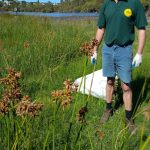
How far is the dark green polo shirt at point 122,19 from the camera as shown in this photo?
5219 mm

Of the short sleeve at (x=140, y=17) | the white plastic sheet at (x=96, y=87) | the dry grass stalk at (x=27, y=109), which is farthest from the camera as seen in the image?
the white plastic sheet at (x=96, y=87)

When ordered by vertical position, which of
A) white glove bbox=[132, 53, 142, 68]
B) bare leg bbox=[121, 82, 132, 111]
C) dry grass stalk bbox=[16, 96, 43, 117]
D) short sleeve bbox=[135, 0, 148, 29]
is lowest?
bare leg bbox=[121, 82, 132, 111]

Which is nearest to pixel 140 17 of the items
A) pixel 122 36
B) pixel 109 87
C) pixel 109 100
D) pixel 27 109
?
pixel 122 36

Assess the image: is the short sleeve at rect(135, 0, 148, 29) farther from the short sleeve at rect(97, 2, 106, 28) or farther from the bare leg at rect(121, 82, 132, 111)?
the bare leg at rect(121, 82, 132, 111)

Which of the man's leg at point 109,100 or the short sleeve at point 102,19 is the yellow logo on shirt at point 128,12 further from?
the man's leg at point 109,100

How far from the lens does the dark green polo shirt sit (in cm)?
522

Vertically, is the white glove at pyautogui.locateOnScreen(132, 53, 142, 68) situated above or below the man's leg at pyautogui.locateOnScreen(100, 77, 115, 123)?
above

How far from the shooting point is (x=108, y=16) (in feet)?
17.8

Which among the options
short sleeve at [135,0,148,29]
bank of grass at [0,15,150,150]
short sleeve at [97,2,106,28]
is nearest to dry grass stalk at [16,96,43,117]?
bank of grass at [0,15,150,150]

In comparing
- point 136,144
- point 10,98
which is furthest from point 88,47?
point 136,144

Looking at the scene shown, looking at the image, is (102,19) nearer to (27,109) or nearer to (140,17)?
(140,17)

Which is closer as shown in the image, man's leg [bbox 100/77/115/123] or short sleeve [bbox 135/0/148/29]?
short sleeve [bbox 135/0/148/29]

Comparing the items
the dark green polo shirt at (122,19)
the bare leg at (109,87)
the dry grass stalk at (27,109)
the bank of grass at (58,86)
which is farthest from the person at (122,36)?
the dry grass stalk at (27,109)

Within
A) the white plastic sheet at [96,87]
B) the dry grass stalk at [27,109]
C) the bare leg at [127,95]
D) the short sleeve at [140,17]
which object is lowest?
the white plastic sheet at [96,87]
